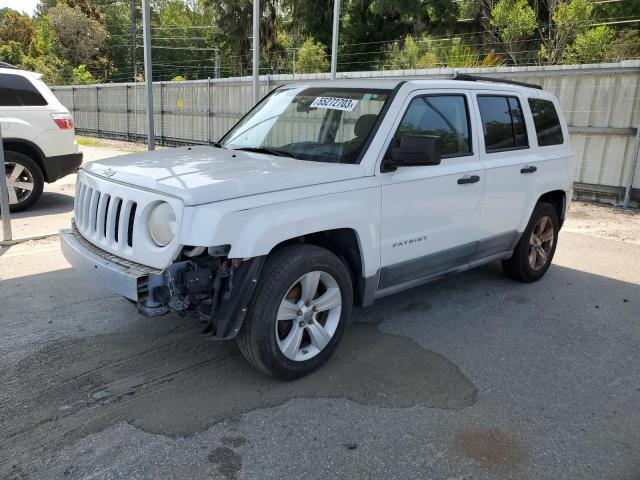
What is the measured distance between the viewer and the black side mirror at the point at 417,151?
3709 millimetres

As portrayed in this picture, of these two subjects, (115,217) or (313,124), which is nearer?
(115,217)

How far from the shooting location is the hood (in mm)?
3193

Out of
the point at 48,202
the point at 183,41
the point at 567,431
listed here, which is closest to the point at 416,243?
the point at 567,431

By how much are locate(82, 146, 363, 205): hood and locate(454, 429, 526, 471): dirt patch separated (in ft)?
5.71

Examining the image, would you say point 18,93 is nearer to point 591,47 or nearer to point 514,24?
point 591,47

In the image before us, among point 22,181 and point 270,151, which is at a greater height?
point 270,151

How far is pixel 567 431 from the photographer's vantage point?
321 centimetres

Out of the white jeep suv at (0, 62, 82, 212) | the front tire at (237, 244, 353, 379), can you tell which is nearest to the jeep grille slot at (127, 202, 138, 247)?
the front tire at (237, 244, 353, 379)

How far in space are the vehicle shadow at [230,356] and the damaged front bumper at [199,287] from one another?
564 millimetres

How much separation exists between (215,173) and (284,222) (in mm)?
574

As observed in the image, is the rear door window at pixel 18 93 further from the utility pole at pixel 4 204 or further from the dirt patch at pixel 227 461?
the dirt patch at pixel 227 461

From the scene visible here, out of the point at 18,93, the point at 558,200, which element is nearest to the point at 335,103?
the point at 558,200

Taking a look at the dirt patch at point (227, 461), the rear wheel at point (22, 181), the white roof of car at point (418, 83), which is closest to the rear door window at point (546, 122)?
the white roof of car at point (418, 83)

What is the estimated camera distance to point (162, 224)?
3.22 metres
